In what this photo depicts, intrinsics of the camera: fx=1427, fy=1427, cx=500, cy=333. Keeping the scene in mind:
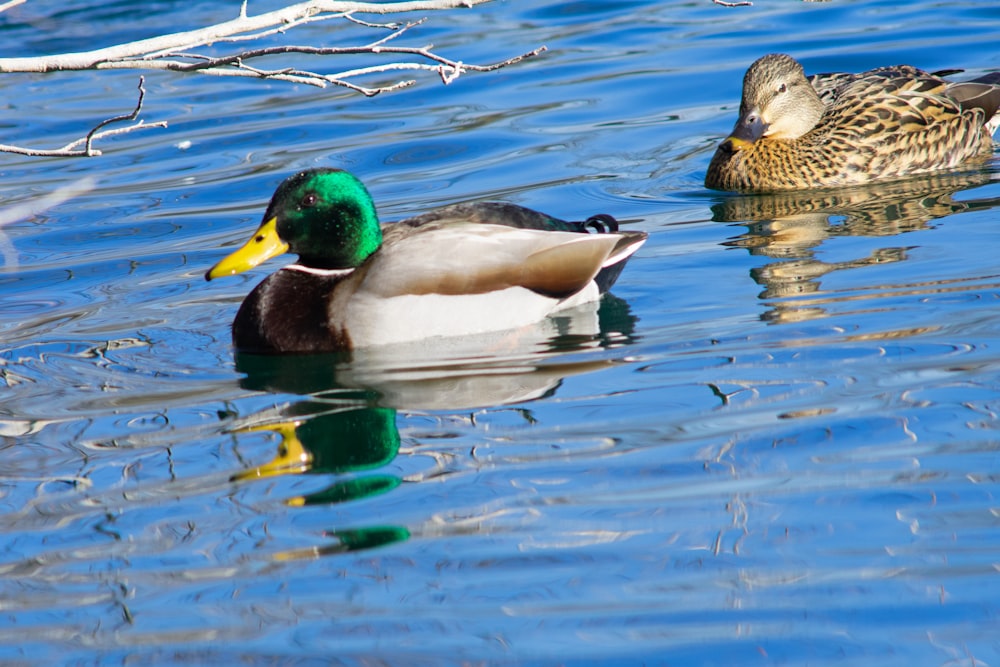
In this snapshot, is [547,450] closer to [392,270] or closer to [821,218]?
[392,270]

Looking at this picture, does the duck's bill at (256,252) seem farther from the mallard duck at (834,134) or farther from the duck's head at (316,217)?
the mallard duck at (834,134)

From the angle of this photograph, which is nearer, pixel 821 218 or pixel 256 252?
pixel 256 252

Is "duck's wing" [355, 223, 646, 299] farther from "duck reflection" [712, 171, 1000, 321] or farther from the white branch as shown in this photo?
the white branch

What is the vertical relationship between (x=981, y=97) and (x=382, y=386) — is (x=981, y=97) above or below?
above

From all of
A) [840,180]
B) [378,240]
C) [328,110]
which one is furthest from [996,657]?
[328,110]

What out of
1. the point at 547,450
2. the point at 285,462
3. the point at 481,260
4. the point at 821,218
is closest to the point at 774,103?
the point at 821,218

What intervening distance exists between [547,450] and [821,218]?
4170 mm

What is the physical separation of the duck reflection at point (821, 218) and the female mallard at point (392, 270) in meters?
0.97

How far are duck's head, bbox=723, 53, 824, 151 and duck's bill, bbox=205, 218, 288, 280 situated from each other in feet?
11.8

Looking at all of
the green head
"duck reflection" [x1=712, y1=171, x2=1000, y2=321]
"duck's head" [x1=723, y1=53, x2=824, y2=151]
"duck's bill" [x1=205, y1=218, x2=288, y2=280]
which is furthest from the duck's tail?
"duck's bill" [x1=205, y1=218, x2=288, y2=280]

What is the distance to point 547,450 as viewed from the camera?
199 inches

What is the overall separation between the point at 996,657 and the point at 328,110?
11.3 metres

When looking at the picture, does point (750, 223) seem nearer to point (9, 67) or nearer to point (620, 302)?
point (620, 302)

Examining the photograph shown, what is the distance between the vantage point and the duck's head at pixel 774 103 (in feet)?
30.7
